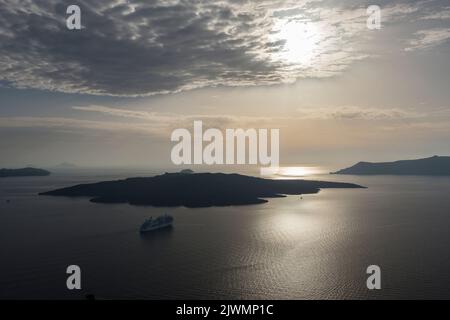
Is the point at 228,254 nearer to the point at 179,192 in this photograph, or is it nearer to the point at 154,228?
the point at 154,228

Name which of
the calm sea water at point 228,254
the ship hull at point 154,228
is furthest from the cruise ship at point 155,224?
the calm sea water at point 228,254

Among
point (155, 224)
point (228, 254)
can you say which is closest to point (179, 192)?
point (155, 224)

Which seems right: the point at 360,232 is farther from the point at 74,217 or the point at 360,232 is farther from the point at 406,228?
the point at 74,217

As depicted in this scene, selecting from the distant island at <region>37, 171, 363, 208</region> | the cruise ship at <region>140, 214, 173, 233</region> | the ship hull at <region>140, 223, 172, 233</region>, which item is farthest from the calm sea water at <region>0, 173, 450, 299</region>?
the distant island at <region>37, 171, 363, 208</region>

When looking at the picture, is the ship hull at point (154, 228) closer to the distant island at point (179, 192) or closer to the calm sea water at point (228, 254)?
the calm sea water at point (228, 254)

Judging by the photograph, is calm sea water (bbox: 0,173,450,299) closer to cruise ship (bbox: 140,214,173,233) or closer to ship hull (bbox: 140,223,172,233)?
ship hull (bbox: 140,223,172,233)
